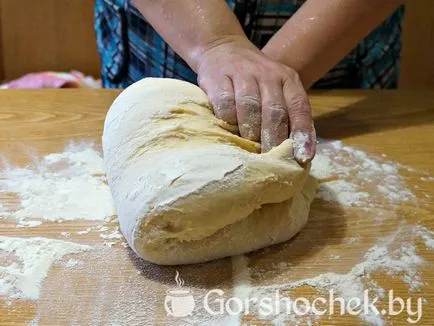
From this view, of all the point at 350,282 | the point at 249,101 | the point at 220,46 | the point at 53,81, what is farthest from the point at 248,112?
the point at 53,81

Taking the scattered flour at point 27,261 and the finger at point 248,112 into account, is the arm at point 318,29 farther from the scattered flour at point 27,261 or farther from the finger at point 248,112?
the scattered flour at point 27,261

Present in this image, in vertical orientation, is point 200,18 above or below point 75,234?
above

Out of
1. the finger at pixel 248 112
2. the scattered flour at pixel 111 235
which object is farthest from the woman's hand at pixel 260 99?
the scattered flour at pixel 111 235

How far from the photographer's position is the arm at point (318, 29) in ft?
3.42

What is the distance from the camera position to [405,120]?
3.95 feet

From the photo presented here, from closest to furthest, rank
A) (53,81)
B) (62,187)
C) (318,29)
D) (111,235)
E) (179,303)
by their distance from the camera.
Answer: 1. (179,303)
2. (111,235)
3. (62,187)
4. (318,29)
5. (53,81)

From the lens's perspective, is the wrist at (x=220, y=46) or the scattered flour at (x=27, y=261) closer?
the scattered flour at (x=27, y=261)

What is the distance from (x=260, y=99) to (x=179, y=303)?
0.34 meters

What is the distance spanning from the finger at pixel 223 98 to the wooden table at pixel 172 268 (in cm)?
19

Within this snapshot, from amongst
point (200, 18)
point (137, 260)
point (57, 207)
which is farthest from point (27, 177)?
point (200, 18)

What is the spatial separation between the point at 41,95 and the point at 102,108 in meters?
0.15

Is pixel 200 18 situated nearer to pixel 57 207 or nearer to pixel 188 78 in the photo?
pixel 188 78

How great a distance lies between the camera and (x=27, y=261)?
770mm

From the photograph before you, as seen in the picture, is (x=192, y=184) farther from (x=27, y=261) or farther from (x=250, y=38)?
(x=250, y=38)
